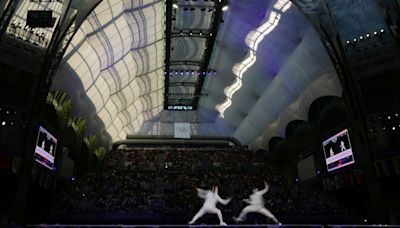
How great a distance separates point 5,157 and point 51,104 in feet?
31.7

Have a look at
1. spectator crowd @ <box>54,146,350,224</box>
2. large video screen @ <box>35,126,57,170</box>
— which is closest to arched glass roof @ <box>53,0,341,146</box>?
large video screen @ <box>35,126,57,170</box>

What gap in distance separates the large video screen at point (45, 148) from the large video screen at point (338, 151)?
28.3 metres

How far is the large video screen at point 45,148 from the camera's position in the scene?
3010 cm

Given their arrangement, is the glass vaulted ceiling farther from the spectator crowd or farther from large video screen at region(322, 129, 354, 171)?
large video screen at region(322, 129, 354, 171)

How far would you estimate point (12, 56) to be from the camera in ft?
87.0

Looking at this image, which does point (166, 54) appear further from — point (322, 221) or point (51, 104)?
point (322, 221)

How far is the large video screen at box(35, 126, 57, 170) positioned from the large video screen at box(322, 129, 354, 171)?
2827 centimetres

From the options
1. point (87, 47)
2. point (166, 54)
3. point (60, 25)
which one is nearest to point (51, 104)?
point (87, 47)

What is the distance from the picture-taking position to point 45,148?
104 ft

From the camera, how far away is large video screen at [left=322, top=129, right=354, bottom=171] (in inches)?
1294

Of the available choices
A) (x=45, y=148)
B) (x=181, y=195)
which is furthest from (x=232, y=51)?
(x=45, y=148)

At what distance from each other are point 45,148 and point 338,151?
93.3ft

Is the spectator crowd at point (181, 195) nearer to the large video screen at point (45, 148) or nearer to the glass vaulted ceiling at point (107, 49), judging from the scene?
the large video screen at point (45, 148)

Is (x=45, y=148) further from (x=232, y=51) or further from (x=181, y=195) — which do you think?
(x=232, y=51)
